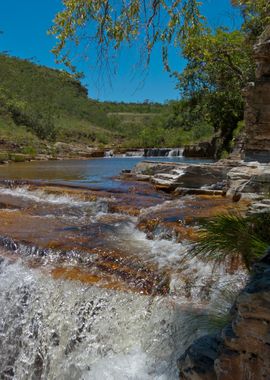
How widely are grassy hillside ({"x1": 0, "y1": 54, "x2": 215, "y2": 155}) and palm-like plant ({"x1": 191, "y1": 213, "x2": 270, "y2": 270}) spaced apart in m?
16.8

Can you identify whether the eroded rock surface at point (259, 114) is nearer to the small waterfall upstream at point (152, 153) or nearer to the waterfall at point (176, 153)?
the waterfall at point (176, 153)

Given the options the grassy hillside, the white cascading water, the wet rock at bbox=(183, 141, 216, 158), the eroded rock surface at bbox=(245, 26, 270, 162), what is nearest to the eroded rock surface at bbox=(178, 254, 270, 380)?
the white cascading water

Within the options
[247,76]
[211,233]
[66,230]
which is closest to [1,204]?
[66,230]

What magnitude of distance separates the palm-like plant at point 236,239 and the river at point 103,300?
342 mm

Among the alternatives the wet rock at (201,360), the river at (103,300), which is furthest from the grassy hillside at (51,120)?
the wet rock at (201,360)

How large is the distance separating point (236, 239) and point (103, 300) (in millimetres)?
2264

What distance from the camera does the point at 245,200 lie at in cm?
826

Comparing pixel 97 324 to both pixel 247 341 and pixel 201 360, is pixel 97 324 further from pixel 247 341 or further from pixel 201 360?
pixel 247 341

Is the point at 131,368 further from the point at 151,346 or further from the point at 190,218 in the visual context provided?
the point at 190,218

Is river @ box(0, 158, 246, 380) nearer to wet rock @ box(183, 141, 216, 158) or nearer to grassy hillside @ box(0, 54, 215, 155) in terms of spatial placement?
grassy hillside @ box(0, 54, 215, 155)

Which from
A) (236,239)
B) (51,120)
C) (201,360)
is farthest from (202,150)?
(51,120)

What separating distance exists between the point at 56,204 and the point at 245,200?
429 cm

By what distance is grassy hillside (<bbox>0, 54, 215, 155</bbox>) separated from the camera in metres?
36.8

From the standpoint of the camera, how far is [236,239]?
10.8 ft
